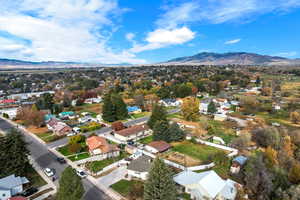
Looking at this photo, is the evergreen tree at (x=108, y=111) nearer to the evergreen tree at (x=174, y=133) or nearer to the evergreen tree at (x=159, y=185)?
the evergreen tree at (x=174, y=133)

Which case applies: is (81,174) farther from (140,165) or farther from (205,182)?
(205,182)

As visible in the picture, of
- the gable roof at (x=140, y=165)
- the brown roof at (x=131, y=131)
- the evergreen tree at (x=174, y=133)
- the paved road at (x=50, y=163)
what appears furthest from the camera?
the brown roof at (x=131, y=131)

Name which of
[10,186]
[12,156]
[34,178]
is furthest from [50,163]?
[10,186]

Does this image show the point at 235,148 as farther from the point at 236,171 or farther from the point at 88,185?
the point at 88,185

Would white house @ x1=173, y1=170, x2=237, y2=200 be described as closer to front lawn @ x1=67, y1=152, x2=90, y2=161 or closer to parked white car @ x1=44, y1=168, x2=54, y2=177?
front lawn @ x1=67, y1=152, x2=90, y2=161

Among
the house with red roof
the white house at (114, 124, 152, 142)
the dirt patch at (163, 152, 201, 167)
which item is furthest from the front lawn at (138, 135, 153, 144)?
the house with red roof

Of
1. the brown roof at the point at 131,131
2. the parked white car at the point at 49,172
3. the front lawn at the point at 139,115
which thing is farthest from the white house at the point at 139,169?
the front lawn at the point at 139,115

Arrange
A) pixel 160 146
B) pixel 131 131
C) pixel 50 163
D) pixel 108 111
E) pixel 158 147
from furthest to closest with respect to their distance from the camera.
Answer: pixel 108 111, pixel 131 131, pixel 160 146, pixel 158 147, pixel 50 163
